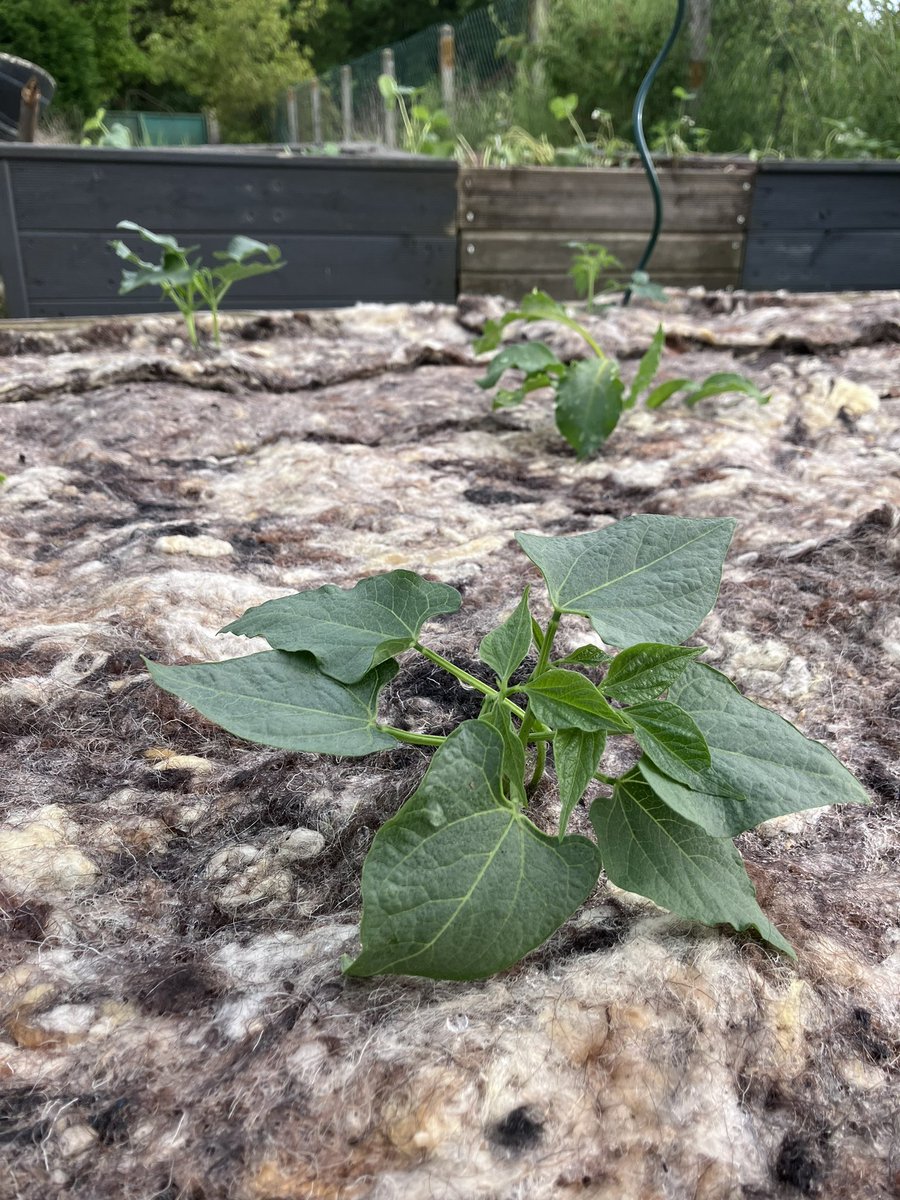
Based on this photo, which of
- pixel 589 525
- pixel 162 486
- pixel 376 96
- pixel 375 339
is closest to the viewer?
pixel 589 525

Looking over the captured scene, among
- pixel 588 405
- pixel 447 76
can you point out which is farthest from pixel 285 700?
pixel 447 76

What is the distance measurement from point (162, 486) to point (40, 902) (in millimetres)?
788

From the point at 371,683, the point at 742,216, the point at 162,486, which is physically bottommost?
the point at 162,486

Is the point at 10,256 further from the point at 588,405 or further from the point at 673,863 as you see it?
the point at 673,863

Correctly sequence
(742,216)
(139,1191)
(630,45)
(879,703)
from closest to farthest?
(139,1191) → (879,703) → (742,216) → (630,45)

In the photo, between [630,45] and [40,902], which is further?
[630,45]


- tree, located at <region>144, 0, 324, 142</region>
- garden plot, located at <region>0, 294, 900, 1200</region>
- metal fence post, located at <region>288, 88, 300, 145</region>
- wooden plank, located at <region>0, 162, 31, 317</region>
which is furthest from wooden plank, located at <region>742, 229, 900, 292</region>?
metal fence post, located at <region>288, 88, 300, 145</region>

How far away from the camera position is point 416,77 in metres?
9.41

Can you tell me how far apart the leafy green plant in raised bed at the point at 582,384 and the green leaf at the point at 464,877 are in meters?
0.93

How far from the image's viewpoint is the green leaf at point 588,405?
1.26 meters

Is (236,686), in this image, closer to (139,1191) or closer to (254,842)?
(254,842)

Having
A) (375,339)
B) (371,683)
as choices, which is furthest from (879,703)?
(375,339)

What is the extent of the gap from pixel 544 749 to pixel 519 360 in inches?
37.2

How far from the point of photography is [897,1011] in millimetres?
402
